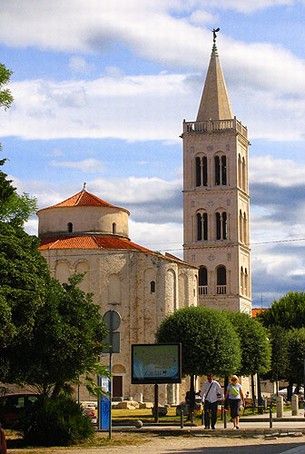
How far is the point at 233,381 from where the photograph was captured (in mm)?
30641

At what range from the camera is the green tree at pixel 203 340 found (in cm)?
5322

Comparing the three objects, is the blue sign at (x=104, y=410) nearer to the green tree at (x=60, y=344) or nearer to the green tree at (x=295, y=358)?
the green tree at (x=60, y=344)

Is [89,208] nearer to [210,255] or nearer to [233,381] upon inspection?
[210,255]

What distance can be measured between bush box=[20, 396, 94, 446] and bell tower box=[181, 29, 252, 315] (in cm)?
7774

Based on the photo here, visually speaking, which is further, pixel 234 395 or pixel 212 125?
pixel 212 125

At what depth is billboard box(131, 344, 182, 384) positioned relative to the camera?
36.8 metres

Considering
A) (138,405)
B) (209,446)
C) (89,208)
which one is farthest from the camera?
(89,208)

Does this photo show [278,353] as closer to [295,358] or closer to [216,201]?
[295,358]

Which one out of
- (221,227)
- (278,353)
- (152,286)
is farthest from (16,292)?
(221,227)

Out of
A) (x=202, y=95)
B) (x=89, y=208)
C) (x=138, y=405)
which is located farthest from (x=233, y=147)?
(x=138, y=405)

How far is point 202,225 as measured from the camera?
10688 cm

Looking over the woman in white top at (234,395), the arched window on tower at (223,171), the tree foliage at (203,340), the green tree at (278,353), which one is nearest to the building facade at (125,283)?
the green tree at (278,353)

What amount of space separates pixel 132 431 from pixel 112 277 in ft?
163

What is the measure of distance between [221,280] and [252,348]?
135 ft
